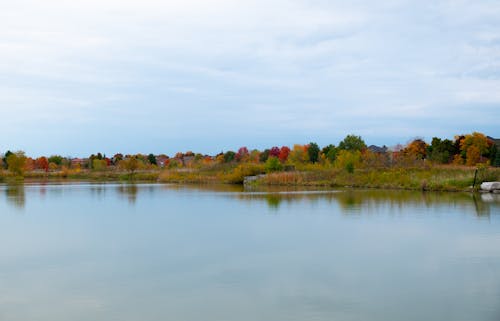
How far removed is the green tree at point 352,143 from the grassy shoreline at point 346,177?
61.3ft

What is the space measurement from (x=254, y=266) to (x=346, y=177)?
24521mm

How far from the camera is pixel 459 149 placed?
51000 millimetres

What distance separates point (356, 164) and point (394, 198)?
13.1m

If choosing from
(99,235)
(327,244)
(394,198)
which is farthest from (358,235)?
(394,198)

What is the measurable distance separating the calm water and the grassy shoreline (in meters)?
9.17

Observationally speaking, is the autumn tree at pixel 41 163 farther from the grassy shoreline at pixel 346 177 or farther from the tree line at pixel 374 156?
the grassy shoreline at pixel 346 177

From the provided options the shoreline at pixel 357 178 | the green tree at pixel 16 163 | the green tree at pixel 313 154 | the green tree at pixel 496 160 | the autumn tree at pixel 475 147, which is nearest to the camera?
the shoreline at pixel 357 178

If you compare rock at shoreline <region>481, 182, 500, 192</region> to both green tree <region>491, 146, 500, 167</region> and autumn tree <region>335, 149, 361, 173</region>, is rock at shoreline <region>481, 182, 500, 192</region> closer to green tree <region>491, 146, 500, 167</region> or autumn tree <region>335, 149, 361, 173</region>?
autumn tree <region>335, 149, 361, 173</region>

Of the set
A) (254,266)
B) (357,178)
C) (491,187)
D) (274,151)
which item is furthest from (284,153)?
(254,266)

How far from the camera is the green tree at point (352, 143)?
59.6m

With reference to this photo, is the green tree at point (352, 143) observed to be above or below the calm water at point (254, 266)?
above

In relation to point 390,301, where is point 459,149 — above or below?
above

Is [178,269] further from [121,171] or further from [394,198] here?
[121,171]

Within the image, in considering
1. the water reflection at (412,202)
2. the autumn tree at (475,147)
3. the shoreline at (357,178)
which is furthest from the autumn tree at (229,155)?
the water reflection at (412,202)
